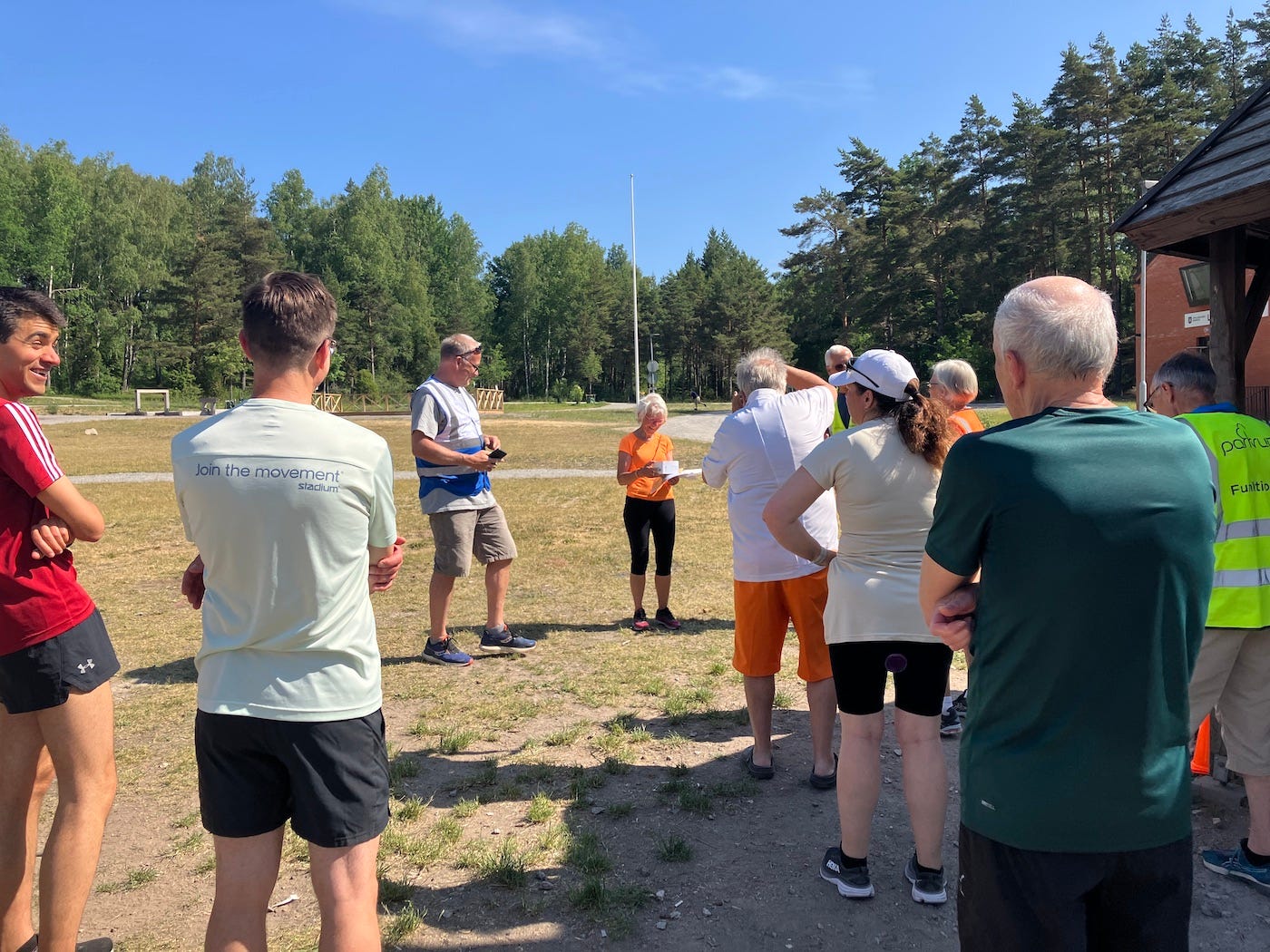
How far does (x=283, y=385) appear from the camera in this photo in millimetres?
2033

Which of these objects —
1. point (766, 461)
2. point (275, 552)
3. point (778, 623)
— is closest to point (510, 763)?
point (778, 623)

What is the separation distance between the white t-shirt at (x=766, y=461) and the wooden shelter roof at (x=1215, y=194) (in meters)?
1.90

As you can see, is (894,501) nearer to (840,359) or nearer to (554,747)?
(554,747)

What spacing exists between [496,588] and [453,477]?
94cm

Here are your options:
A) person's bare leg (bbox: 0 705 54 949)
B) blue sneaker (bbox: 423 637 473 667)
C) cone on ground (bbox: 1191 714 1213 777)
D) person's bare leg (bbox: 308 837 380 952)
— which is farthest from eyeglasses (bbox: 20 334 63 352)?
cone on ground (bbox: 1191 714 1213 777)

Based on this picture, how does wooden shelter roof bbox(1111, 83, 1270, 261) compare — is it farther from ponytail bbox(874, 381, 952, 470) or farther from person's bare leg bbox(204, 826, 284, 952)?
person's bare leg bbox(204, 826, 284, 952)

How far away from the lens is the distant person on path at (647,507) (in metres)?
6.68

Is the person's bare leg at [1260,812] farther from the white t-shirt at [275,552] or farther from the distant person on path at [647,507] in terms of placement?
the distant person on path at [647,507]

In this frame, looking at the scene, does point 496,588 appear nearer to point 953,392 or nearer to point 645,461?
point 645,461

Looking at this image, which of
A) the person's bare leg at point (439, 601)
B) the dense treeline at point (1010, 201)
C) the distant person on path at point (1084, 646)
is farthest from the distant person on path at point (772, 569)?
the dense treeline at point (1010, 201)

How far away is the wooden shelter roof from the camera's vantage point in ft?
12.3

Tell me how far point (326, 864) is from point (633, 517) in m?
4.93

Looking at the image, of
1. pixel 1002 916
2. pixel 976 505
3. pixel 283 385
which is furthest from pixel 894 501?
pixel 283 385

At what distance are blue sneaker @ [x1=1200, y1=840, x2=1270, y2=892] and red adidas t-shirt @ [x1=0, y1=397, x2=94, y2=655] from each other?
4.09 meters
